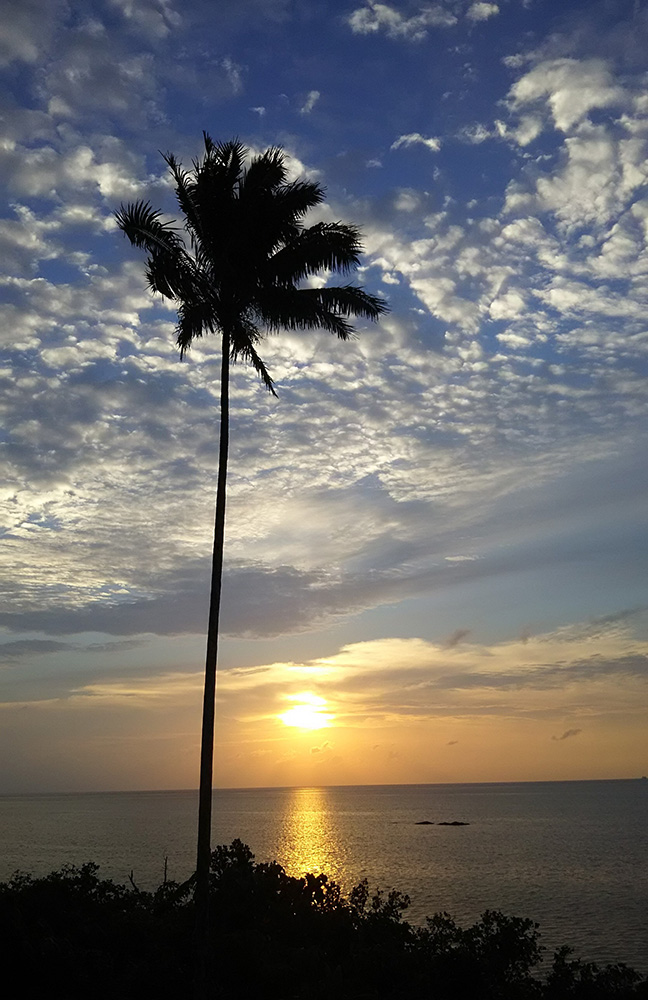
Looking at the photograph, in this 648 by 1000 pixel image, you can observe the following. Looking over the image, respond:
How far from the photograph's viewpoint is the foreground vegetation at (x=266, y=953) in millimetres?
17812

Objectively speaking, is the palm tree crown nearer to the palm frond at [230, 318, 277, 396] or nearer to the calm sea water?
the palm frond at [230, 318, 277, 396]

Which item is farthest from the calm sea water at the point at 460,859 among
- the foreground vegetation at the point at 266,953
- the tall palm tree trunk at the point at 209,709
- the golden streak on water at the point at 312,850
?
the tall palm tree trunk at the point at 209,709

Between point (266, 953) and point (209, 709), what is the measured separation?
6.15m

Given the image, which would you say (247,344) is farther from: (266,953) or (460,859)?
(460,859)

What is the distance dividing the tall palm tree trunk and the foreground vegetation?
220cm

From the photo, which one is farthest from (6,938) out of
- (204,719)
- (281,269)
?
(281,269)

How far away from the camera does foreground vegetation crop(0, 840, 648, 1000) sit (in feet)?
58.4

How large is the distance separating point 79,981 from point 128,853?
267 ft

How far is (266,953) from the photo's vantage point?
19000 mm

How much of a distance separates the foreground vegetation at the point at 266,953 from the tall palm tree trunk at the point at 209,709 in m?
2.20

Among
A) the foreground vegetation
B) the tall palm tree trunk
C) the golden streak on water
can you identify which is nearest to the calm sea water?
the golden streak on water

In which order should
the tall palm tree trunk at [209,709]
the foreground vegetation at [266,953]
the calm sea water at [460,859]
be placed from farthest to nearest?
the calm sea water at [460,859]
the foreground vegetation at [266,953]
the tall palm tree trunk at [209,709]

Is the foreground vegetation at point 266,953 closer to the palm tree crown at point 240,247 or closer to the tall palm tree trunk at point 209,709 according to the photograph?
the tall palm tree trunk at point 209,709

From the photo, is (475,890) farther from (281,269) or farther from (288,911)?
(281,269)
